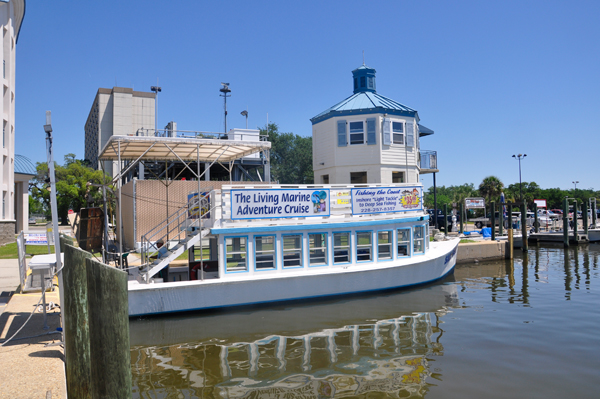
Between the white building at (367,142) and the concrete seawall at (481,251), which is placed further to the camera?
the concrete seawall at (481,251)

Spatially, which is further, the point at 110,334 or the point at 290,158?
the point at 290,158

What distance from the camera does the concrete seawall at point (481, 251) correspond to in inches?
920

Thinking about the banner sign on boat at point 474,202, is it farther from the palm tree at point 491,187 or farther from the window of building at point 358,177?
the palm tree at point 491,187

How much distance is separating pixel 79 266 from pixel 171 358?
314cm

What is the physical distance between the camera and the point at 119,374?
17.9 feet

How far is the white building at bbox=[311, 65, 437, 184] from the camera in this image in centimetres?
2133

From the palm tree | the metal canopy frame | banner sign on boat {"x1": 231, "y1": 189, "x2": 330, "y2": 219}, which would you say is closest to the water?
banner sign on boat {"x1": 231, "y1": 189, "x2": 330, "y2": 219}

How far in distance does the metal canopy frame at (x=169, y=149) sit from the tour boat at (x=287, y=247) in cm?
127

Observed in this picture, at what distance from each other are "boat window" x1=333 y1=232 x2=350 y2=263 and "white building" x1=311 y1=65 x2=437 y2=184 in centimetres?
808

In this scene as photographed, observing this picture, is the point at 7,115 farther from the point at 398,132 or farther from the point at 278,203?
the point at 398,132

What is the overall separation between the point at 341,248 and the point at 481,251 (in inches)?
538

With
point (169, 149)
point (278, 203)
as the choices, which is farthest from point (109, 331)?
point (169, 149)

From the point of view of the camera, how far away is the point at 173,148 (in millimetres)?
14586

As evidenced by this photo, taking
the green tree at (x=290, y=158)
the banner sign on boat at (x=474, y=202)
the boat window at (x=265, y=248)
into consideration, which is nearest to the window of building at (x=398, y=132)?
the boat window at (x=265, y=248)
